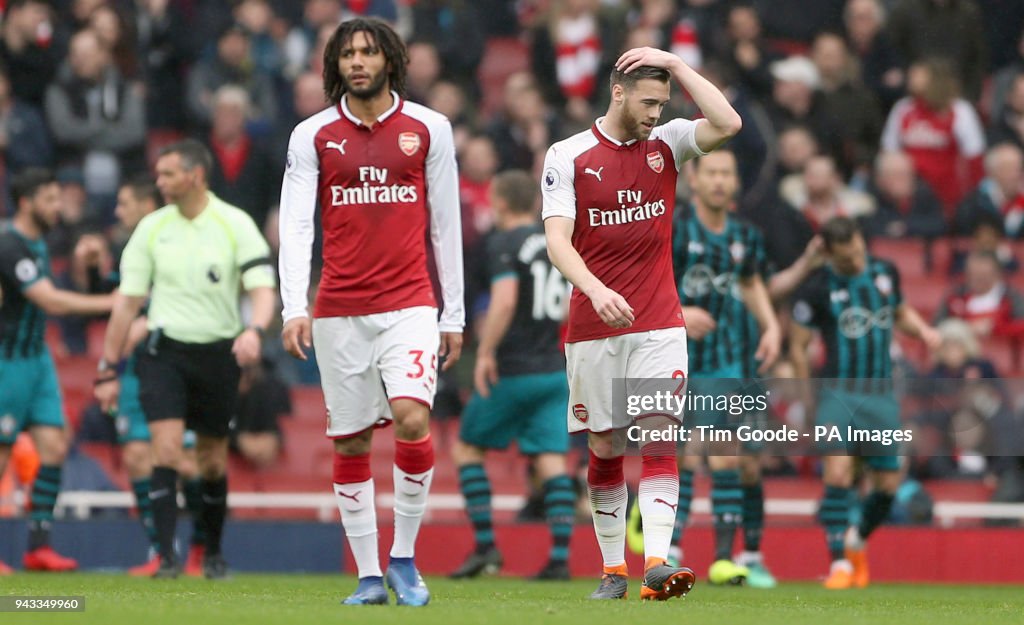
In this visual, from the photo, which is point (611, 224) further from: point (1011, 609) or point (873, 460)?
point (873, 460)

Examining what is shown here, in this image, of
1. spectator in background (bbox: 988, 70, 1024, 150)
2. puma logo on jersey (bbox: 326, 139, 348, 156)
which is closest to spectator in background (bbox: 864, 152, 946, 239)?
spectator in background (bbox: 988, 70, 1024, 150)

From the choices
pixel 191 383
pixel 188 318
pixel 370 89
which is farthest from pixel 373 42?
pixel 191 383

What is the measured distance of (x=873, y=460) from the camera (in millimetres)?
12000

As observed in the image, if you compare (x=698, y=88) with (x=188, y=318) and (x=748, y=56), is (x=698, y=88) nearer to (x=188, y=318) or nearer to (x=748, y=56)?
(x=188, y=318)

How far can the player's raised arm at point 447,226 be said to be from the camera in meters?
8.38

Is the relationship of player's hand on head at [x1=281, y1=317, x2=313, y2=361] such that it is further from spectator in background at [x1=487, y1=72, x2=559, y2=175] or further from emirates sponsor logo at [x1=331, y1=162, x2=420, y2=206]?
spectator in background at [x1=487, y1=72, x2=559, y2=175]

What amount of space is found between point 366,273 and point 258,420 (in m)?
7.27

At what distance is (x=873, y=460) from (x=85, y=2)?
10.6 m

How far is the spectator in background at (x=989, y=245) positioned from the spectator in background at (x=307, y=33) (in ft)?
21.9

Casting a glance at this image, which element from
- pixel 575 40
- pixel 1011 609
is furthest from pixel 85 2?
pixel 1011 609

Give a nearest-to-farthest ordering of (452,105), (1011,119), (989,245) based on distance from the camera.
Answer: (989,245)
(452,105)
(1011,119)

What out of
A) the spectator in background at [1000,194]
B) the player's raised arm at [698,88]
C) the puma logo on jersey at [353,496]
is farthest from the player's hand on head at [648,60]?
the spectator in background at [1000,194]

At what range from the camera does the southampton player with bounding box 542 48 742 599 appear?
8.31m

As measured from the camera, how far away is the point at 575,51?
18562 millimetres
